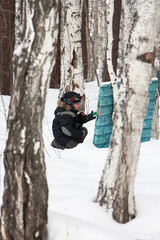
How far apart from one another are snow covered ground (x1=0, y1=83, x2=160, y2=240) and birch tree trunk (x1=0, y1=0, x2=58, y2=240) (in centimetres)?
30

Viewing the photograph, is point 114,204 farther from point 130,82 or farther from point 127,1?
point 127,1

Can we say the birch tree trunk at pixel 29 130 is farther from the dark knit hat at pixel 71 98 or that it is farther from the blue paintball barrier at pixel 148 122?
the blue paintball barrier at pixel 148 122

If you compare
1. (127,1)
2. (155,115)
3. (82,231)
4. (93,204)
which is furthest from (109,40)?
(127,1)

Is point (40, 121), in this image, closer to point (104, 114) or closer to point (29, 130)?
point (29, 130)

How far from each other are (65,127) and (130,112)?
266cm

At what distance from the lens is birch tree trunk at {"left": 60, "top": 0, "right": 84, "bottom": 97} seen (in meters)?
6.45

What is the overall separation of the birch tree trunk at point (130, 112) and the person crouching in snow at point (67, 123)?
2435 mm

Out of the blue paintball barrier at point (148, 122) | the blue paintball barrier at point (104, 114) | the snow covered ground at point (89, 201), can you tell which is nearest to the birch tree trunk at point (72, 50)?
the blue paintball barrier at point (104, 114)

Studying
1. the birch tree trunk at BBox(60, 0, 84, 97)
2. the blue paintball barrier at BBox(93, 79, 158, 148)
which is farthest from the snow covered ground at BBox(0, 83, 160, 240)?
the birch tree trunk at BBox(60, 0, 84, 97)

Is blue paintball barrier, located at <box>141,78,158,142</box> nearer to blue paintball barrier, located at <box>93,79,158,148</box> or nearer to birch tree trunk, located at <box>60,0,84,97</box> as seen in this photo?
blue paintball barrier, located at <box>93,79,158,148</box>

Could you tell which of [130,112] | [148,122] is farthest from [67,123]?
[130,112]

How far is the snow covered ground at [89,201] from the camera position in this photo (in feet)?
8.06

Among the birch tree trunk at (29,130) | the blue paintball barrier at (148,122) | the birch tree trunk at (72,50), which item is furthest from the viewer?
the birch tree trunk at (72,50)

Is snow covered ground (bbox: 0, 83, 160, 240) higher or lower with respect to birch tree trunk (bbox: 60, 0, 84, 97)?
lower
